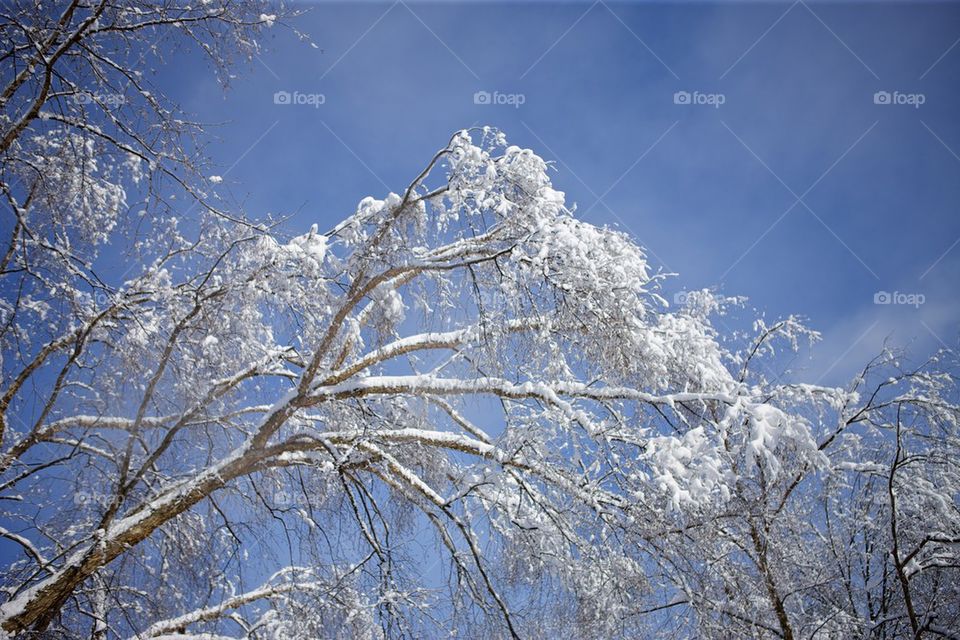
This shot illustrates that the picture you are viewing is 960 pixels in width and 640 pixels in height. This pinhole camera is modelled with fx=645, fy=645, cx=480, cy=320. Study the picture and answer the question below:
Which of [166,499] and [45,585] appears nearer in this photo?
[45,585]

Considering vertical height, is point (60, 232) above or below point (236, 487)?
above

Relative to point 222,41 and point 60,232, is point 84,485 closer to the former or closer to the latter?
point 60,232

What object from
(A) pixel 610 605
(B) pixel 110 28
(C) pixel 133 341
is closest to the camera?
Result: (B) pixel 110 28

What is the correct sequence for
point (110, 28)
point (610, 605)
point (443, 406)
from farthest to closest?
point (443, 406)
point (610, 605)
point (110, 28)

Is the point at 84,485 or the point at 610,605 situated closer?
the point at 610,605

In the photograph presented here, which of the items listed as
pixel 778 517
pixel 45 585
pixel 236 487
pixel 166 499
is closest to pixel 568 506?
pixel 778 517

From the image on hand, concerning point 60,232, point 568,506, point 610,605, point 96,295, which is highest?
point 60,232

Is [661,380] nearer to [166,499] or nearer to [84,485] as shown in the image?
[166,499]

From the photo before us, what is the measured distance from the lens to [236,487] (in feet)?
16.7

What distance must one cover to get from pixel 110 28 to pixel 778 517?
5750 millimetres

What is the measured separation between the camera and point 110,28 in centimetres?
426

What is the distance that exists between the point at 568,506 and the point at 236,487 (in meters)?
2.60

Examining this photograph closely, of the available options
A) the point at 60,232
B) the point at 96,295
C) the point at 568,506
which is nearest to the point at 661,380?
the point at 568,506

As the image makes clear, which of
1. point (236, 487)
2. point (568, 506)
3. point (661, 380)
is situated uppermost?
point (661, 380)
